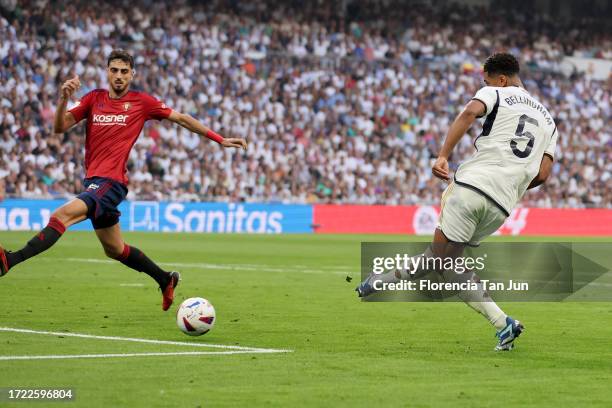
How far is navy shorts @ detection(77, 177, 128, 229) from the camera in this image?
35.2ft

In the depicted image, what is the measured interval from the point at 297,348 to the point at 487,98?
8.22ft

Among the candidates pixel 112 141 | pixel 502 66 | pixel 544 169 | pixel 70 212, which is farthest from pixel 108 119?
pixel 544 169

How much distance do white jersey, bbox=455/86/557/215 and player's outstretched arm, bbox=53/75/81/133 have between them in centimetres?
366

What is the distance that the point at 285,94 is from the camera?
129 ft

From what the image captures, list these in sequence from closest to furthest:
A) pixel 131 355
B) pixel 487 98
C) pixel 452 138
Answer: pixel 131 355 → pixel 452 138 → pixel 487 98

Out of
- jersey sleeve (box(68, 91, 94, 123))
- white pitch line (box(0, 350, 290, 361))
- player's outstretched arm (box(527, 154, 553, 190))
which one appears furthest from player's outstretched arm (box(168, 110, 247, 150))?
player's outstretched arm (box(527, 154, 553, 190))

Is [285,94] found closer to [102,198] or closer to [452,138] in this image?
[102,198]

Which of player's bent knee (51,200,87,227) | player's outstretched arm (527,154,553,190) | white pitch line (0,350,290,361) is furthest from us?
player's bent knee (51,200,87,227)

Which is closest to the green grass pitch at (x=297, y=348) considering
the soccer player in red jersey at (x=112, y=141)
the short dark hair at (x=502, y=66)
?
the soccer player in red jersey at (x=112, y=141)

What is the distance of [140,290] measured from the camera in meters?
15.4

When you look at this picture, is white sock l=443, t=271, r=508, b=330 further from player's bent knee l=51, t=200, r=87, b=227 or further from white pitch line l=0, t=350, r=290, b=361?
player's bent knee l=51, t=200, r=87, b=227

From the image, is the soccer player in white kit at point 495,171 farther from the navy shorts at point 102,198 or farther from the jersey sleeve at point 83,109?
the jersey sleeve at point 83,109

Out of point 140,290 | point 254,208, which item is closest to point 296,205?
point 254,208

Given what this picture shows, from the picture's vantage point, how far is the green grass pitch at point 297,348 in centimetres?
715
